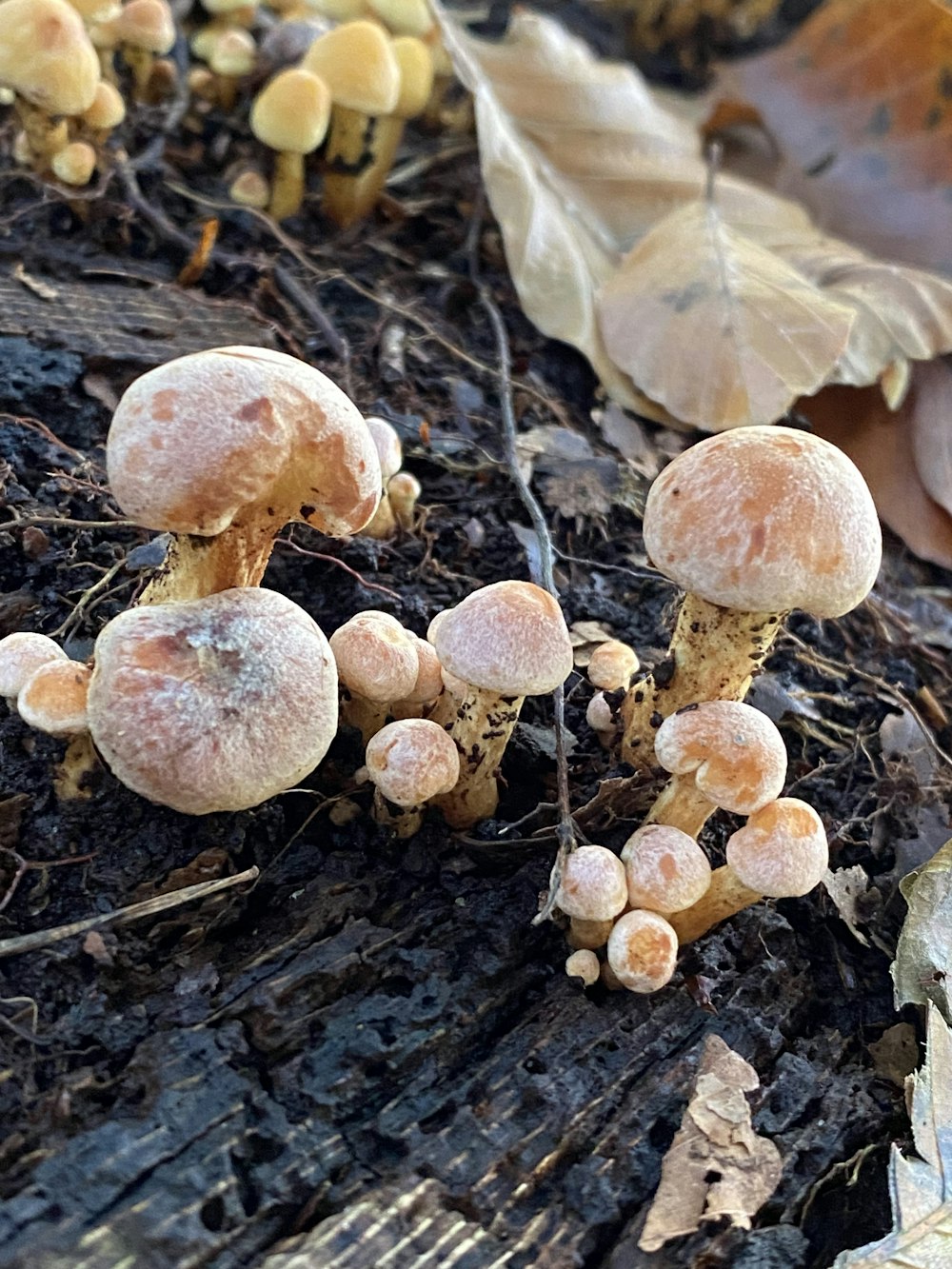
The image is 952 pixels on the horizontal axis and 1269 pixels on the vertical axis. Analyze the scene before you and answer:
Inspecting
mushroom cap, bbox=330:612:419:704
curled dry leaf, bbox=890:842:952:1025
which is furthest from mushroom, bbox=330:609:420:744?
curled dry leaf, bbox=890:842:952:1025

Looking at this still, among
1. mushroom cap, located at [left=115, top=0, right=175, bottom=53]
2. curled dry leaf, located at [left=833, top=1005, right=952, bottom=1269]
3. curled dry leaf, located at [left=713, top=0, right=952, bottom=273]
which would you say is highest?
curled dry leaf, located at [left=713, top=0, right=952, bottom=273]

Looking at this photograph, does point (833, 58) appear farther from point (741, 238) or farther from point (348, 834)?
point (348, 834)

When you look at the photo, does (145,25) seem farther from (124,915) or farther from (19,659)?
(124,915)

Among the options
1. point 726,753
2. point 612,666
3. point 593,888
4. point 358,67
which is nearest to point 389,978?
point 593,888

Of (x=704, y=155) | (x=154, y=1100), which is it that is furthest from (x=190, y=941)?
(x=704, y=155)

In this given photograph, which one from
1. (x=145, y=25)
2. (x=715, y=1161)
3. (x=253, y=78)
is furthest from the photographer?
(x=253, y=78)

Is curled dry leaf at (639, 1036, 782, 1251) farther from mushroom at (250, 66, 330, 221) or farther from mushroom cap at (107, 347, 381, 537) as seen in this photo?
mushroom at (250, 66, 330, 221)
